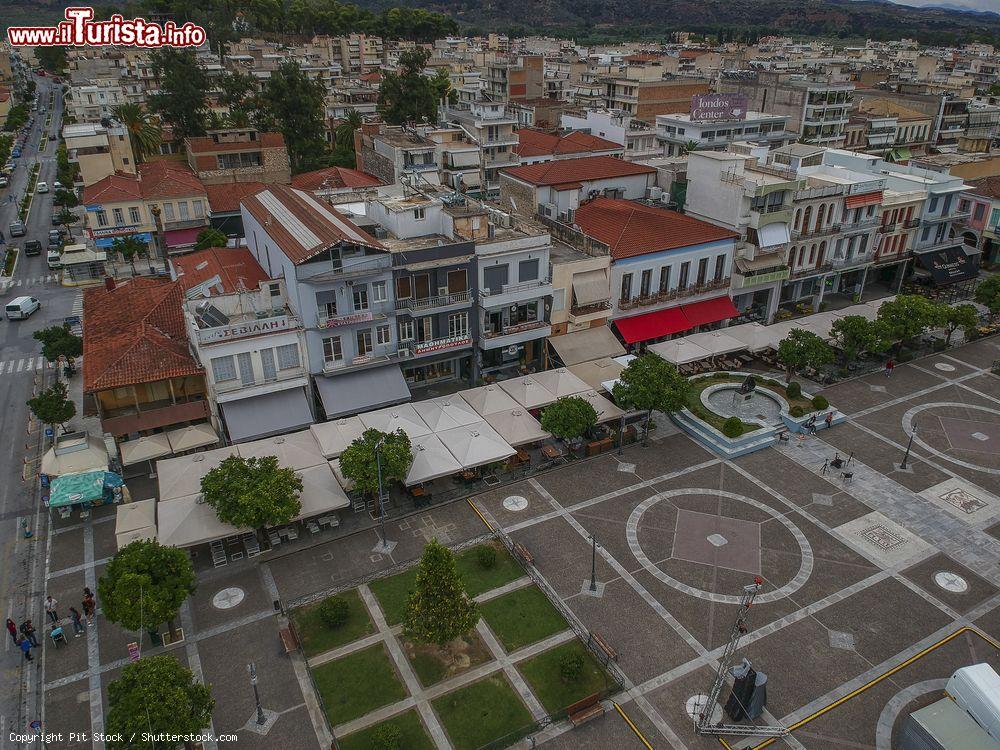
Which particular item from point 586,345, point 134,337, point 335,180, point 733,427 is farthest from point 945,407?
→ point 335,180

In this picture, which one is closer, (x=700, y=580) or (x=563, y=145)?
(x=700, y=580)

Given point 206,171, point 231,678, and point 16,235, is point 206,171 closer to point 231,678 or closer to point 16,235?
point 16,235

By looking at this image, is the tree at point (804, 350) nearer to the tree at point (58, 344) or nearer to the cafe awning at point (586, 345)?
the cafe awning at point (586, 345)

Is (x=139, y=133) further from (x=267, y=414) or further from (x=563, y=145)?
(x=267, y=414)

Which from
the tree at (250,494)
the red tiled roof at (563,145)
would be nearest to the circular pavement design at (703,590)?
the tree at (250,494)

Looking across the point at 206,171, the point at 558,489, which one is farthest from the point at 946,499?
the point at 206,171

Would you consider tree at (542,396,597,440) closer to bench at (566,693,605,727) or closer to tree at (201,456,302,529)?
tree at (201,456,302,529)
